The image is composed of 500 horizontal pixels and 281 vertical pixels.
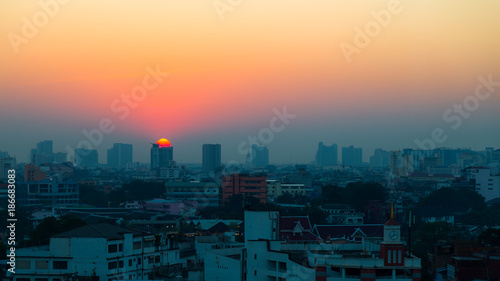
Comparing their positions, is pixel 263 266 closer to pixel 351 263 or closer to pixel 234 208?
pixel 351 263

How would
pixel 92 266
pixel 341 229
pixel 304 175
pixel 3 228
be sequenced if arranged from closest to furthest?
pixel 92 266
pixel 341 229
pixel 3 228
pixel 304 175

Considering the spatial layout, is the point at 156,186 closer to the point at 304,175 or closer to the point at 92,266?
the point at 304,175

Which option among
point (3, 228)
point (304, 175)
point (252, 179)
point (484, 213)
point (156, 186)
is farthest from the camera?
point (304, 175)

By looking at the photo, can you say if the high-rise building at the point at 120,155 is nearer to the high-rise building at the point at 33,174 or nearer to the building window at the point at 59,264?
the high-rise building at the point at 33,174

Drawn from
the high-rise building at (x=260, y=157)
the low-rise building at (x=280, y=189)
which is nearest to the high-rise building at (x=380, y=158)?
the high-rise building at (x=260, y=157)

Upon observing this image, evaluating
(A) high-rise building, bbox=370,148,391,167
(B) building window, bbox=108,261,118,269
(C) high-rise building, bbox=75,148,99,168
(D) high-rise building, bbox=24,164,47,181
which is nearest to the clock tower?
(B) building window, bbox=108,261,118,269

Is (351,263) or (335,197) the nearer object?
(351,263)

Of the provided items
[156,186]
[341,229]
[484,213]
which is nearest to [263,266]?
[341,229]
